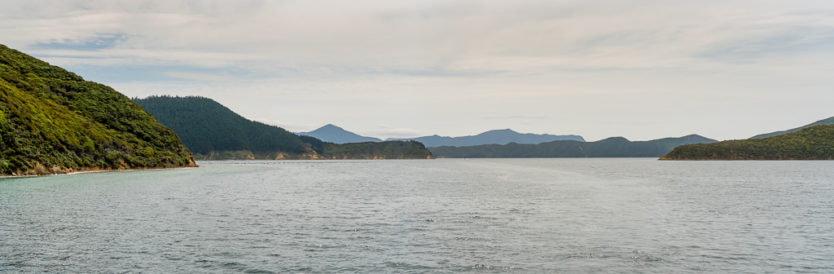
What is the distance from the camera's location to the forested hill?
112 m

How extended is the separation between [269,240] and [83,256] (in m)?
8.95

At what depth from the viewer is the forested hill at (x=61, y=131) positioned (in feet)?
368

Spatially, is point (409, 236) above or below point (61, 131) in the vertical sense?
below

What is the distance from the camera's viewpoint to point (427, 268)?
2352cm

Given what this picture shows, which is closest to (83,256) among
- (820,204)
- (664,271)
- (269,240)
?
(269,240)

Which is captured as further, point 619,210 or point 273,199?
point 273,199

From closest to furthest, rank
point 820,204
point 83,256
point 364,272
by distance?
1. point 364,272
2. point 83,256
3. point 820,204

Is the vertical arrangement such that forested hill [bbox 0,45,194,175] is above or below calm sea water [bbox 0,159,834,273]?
above

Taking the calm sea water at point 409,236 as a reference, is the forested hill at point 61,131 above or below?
above

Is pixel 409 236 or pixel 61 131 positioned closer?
pixel 409 236

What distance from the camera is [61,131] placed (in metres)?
135

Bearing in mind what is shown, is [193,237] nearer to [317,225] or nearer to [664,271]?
[317,225]

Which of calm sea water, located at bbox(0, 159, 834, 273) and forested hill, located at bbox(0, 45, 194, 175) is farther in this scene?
forested hill, located at bbox(0, 45, 194, 175)

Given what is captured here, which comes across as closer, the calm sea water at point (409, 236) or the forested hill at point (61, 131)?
the calm sea water at point (409, 236)
